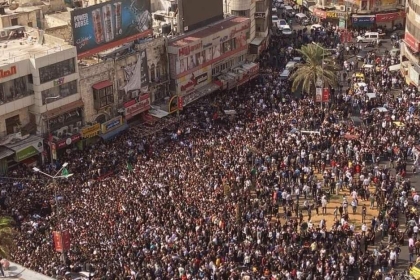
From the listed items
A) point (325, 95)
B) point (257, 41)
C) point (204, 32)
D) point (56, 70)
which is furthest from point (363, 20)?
point (56, 70)

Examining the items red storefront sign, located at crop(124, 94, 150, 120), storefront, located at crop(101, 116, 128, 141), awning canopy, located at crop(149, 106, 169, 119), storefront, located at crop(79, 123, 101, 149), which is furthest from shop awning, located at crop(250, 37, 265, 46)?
storefront, located at crop(79, 123, 101, 149)

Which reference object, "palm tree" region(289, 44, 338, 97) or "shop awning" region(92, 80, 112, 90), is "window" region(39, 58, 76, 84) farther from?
"palm tree" region(289, 44, 338, 97)

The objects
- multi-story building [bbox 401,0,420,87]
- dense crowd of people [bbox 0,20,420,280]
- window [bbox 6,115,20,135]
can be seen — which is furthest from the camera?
multi-story building [bbox 401,0,420,87]

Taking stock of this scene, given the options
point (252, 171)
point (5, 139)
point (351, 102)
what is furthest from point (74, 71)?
point (351, 102)

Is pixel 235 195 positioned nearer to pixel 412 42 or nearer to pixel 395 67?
pixel 412 42

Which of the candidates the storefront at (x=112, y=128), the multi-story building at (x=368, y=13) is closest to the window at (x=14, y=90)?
the storefront at (x=112, y=128)
